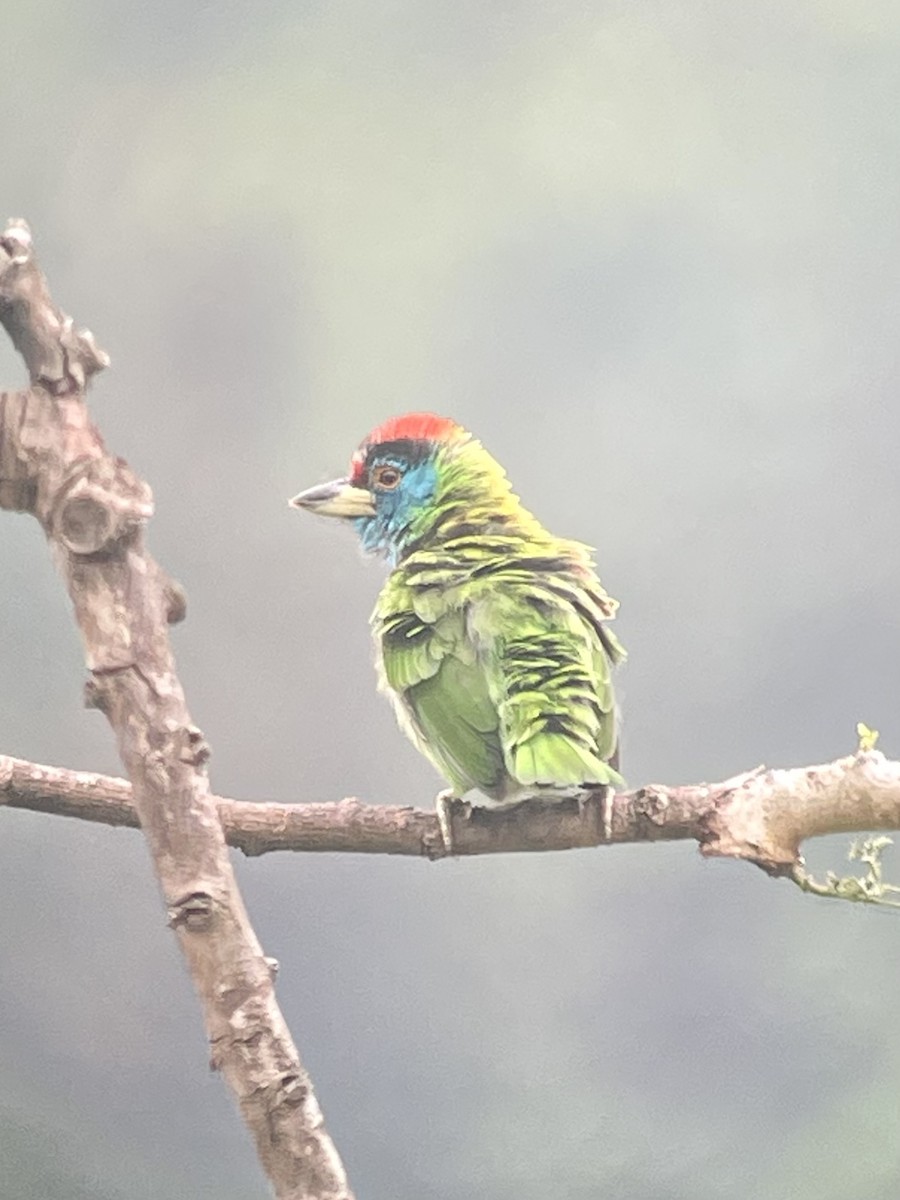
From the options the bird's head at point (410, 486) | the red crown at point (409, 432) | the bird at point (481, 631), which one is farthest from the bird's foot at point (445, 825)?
the red crown at point (409, 432)

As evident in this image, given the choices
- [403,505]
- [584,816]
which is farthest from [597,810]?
[403,505]

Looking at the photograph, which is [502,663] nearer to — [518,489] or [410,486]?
[410,486]

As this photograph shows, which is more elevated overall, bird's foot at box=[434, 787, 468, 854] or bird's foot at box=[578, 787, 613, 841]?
bird's foot at box=[434, 787, 468, 854]

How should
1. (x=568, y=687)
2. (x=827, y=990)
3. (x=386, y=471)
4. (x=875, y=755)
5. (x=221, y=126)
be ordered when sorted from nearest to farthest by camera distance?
1. (x=875, y=755)
2. (x=568, y=687)
3. (x=386, y=471)
4. (x=827, y=990)
5. (x=221, y=126)

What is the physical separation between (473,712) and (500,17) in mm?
1256

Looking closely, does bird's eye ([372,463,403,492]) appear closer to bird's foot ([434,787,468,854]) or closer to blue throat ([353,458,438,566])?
blue throat ([353,458,438,566])

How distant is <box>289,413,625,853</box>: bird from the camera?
5.61ft

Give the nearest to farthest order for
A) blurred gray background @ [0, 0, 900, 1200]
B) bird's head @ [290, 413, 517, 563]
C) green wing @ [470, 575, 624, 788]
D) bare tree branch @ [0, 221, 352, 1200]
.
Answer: bare tree branch @ [0, 221, 352, 1200], green wing @ [470, 575, 624, 788], bird's head @ [290, 413, 517, 563], blurred gray background @ [0, 0, 900, 1200]


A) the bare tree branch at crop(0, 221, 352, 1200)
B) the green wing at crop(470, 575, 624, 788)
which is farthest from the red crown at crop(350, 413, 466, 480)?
the bare tree branch at crop(0, 221, 352, 1200)

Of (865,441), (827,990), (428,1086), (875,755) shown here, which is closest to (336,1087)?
(428,1086)

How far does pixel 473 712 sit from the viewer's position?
177cm

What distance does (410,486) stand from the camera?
79.2 inches

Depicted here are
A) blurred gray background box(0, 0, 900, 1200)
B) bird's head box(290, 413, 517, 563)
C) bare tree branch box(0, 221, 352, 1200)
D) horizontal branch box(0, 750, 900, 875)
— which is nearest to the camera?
bare tree branch box(0, 221, 352, 1200)

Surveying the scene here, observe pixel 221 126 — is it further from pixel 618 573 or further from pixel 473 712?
pixel 473 712
